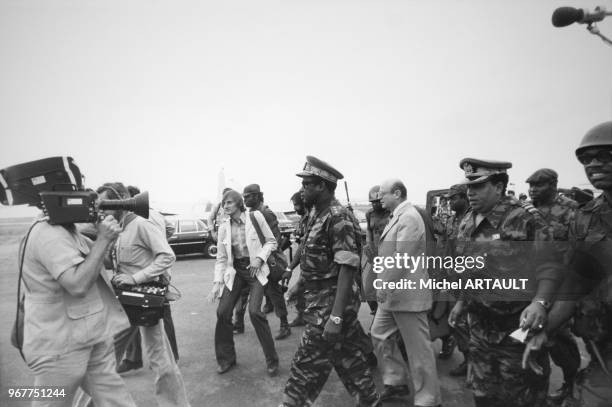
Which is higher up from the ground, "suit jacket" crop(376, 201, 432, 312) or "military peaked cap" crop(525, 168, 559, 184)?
"military peaked cap" crop(525, 168, 559, 184)

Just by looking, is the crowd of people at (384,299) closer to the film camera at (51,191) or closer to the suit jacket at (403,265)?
the suit jacket at (403,265)

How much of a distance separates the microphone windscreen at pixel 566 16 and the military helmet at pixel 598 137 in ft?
3.47

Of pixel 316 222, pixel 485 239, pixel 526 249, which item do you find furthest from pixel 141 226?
pixel 526 249

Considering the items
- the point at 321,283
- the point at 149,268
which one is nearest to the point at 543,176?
the point at 321,283

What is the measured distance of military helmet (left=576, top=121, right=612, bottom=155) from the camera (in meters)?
1.61

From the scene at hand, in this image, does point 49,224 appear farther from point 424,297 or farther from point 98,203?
point 424,297

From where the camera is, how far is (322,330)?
2.40 m

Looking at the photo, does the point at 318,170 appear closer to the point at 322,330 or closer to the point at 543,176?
the point at 322,330

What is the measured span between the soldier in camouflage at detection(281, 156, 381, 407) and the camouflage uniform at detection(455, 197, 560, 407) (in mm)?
794

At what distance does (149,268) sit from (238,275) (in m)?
1.25

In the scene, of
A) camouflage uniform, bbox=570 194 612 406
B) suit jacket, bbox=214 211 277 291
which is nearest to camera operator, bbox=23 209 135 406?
suit jacket, bbox=214 211 277 291

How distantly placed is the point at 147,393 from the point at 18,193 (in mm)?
2381

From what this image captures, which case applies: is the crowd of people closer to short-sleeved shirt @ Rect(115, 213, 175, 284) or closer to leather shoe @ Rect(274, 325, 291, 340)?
short-sleeved shirt @ Rect(115, 213, 175, 284)

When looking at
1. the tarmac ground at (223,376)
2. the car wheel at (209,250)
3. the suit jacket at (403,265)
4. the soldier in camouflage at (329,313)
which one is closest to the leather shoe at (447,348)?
the tarmac ground at (223,376)
